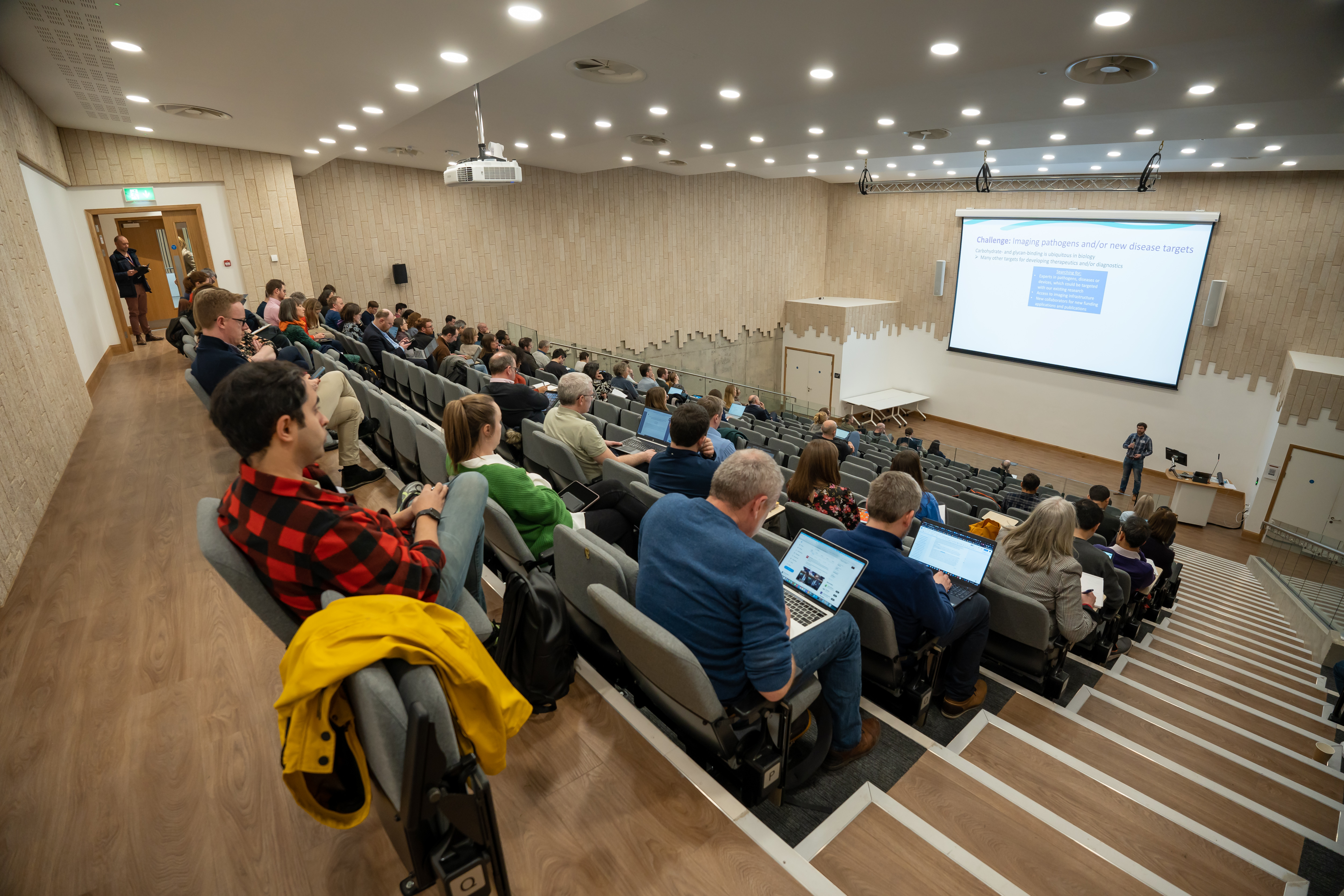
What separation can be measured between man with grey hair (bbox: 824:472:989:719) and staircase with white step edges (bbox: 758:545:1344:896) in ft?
1.49

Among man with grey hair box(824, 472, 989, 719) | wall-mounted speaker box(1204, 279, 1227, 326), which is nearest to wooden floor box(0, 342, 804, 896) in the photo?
man with grey hair box(824, 472, 989, 719)

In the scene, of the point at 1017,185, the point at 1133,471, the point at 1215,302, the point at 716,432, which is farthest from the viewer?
the point at 1017,185

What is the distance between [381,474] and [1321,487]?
14.4 metres

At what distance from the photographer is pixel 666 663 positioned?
1.92m

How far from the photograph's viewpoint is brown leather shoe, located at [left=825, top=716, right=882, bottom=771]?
253 centimetres

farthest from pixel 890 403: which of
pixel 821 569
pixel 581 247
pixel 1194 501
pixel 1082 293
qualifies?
pixel 821 569

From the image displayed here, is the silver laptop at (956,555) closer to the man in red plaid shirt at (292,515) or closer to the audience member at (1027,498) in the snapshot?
the man in red plaid shirt at (292,515)

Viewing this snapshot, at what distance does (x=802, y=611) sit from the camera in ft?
8.02

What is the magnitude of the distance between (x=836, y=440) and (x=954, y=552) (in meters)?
4.20

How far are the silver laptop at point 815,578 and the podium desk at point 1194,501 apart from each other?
12.9 m

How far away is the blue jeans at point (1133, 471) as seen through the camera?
12383 mm

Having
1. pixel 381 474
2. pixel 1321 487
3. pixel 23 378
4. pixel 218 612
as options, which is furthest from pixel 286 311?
pixel 1321 487

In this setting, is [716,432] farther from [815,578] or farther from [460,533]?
[460,533]

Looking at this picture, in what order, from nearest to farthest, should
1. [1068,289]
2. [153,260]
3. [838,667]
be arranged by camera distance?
[838,667] → [153,260] → [1068,289]
